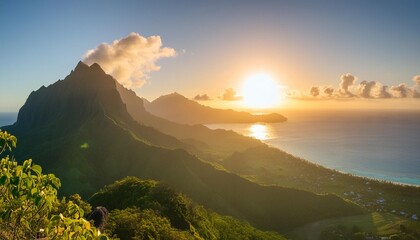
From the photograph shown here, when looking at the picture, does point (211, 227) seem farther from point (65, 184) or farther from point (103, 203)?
point (65, 184)

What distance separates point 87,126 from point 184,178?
276ft

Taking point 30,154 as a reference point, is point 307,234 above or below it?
below

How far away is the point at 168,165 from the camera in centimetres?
14625

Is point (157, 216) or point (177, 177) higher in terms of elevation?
point (157, 216)

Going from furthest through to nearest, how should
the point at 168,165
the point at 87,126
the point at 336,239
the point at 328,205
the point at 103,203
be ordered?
1. the point at 87,126
2. the point at 168,165
3. the point at 328,205
4. the point at 336,239
5. the point at 103,203

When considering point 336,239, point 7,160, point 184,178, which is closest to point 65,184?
point 184,178

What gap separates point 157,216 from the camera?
59750 mm

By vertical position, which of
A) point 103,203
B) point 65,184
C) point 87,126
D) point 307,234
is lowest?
point 307,234

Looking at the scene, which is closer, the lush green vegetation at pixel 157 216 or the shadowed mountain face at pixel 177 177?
the lush green vegetation at pixel 157 216

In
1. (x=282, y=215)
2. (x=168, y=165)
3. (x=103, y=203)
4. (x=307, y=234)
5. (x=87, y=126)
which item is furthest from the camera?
(x=87, y=126)

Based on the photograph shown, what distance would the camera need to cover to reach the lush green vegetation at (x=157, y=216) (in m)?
48.3

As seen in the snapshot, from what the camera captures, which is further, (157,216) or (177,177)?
(177,177)

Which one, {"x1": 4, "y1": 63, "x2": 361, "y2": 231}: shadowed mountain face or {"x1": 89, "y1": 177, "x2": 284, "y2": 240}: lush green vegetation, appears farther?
{"x1": 4, "y1": 63, "x2": 361, "y2": 231}: shadowed mountain face

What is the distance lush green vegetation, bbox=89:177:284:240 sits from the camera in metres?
48.3
